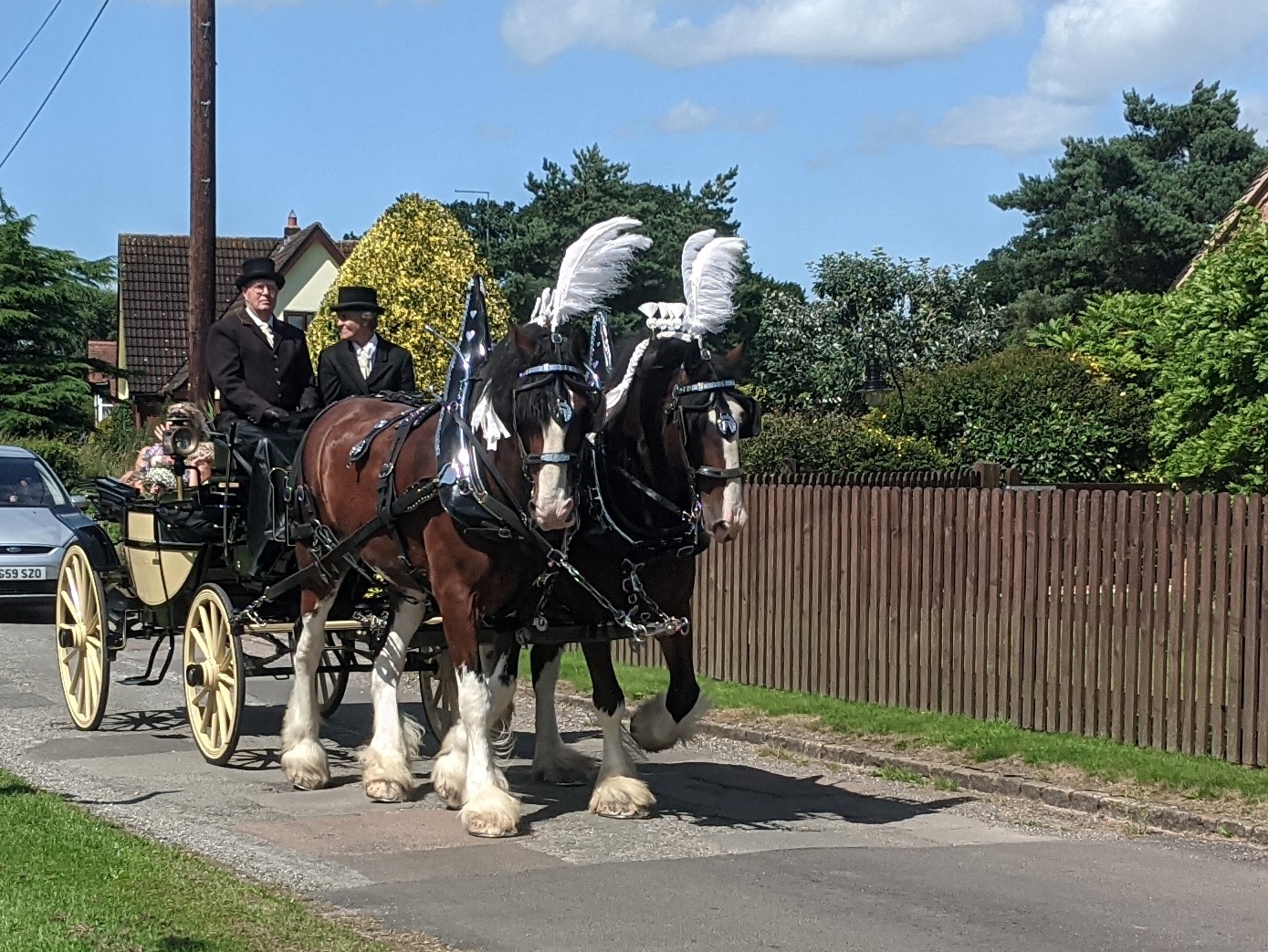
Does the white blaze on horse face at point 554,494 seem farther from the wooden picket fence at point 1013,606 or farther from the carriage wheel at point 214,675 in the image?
the wooden picket fence at point 1013,606

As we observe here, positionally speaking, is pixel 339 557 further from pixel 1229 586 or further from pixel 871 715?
pixel 1229 586

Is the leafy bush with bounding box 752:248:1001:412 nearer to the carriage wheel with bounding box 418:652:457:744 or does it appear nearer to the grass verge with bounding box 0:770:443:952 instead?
the carriage wheel with bounding box 418:652:457:744

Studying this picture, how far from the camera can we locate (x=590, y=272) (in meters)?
8.41

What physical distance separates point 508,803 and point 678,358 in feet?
7.56

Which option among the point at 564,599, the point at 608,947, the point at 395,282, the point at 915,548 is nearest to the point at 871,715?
the point at 915,548

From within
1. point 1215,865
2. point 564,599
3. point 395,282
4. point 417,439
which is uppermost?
point 395,282

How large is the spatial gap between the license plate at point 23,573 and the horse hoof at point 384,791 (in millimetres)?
10208

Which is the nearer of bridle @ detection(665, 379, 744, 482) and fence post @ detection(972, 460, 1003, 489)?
bridle @ detection(665, 379, 744, 482)

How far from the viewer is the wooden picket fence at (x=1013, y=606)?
1013 cm

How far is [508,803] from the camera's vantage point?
820cm

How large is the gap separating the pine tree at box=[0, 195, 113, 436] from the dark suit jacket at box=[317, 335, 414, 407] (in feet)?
90.2

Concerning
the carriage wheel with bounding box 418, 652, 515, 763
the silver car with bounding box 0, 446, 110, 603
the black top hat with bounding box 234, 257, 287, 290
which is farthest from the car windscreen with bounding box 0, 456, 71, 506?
the carriage wheel with bounding box 418, 652, 515, 763

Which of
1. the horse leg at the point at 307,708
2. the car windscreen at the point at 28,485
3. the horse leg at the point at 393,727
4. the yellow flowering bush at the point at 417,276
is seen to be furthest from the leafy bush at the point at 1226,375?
the car windscreen at the point at 28,485

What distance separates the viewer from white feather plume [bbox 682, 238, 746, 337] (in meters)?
8.66
